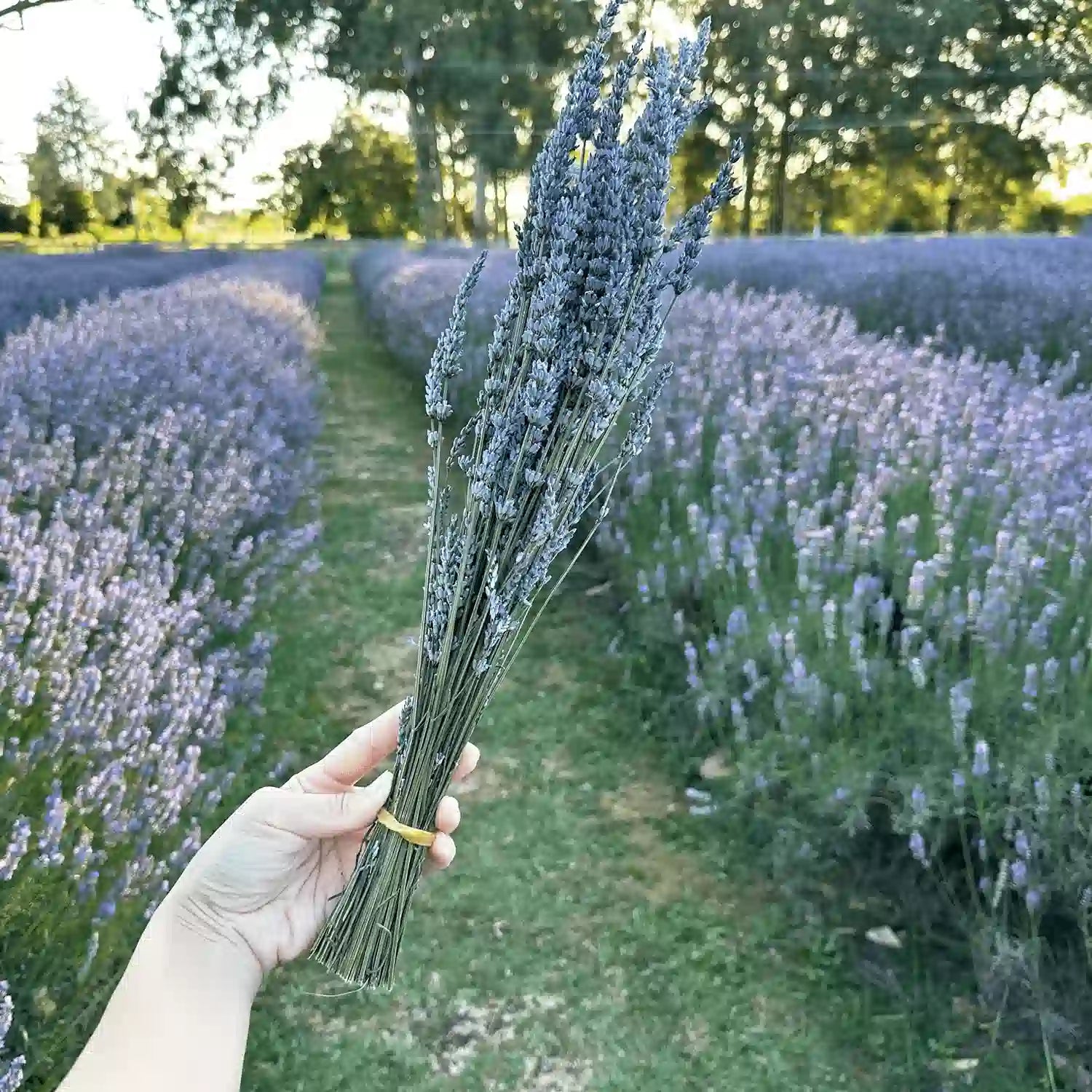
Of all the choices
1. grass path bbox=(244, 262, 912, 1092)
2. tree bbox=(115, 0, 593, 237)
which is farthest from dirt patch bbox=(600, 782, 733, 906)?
tree bbox=(115, 0, 593, 237)

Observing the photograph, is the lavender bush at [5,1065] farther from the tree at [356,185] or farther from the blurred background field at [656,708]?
the tree at [356,185]

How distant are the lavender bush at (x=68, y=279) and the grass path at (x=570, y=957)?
4.06 meters

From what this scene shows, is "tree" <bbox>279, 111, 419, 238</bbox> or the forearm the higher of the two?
"tree" <bbox>279, 111, 419, 238</bbox>

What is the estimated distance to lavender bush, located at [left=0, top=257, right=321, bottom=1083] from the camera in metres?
1.94

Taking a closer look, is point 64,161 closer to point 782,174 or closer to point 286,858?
point 782,174

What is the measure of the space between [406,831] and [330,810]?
0.54 feet

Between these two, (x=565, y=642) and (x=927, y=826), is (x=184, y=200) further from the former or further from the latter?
(x=927, y=826)

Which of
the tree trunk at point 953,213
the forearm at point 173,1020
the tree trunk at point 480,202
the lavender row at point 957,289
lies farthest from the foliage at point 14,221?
the forearm at point 173,1020

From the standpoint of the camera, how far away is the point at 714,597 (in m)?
3.30

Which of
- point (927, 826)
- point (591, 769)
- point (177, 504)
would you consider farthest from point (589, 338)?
point (177, 504)

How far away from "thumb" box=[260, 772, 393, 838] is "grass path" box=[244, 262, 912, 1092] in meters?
1.04

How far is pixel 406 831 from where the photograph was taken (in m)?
1.47

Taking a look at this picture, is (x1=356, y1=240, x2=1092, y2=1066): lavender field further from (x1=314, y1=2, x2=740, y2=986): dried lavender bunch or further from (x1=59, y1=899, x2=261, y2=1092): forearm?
(x1=59, y1=899, x2=261, y2=1092): forearm

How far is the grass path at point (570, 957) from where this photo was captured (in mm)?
2346
